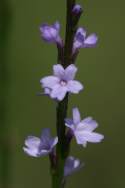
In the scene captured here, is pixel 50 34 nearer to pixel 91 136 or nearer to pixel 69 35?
pixel 69 35

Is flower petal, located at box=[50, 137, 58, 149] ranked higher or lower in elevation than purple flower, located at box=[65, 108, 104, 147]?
lower

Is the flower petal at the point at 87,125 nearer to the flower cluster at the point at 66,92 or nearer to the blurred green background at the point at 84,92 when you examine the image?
the flower cluster at the point at 66,92

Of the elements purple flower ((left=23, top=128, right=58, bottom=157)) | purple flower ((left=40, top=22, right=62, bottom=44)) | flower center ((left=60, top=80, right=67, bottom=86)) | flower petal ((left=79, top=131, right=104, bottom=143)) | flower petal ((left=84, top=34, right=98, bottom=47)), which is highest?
purple flower ((left=40, top=22, right=62, bottom=44))

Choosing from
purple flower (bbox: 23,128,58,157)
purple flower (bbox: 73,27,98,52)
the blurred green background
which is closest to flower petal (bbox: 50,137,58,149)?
purple flower (bbox: 23,128,58,157)
